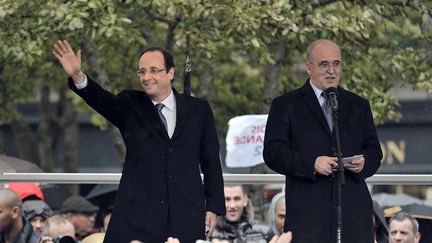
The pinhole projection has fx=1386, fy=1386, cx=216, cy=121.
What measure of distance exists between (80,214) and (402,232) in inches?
113

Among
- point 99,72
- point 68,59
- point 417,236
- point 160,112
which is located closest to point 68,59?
point 68,59

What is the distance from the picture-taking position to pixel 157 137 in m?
8.23

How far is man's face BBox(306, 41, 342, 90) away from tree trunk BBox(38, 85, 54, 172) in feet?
47.2

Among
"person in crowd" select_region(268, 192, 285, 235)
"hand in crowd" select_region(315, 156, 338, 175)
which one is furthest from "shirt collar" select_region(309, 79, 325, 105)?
"person in crowd" select_region(268, 192, 285, 235)

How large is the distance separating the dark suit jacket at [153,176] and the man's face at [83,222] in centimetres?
391

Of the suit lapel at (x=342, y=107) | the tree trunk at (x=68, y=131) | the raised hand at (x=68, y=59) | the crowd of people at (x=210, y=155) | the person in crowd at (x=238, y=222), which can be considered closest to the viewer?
the raised hand at (x=68, y=59)

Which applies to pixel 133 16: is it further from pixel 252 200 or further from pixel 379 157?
pixel 379 157

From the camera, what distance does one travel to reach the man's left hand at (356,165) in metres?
8.12

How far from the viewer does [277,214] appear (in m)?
11.1

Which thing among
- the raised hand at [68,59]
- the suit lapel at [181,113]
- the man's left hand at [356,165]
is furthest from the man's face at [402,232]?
the raised hand at [68,59]

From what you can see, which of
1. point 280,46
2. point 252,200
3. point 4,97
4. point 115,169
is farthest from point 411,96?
point 252,200

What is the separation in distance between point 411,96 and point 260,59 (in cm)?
1712

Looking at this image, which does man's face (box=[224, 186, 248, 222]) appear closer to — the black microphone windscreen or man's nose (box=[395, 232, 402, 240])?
man's nose (box=[395, 232, 402, 240])

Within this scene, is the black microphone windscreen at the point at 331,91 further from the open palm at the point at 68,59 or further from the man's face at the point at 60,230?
the man's face at the point at 60,230
